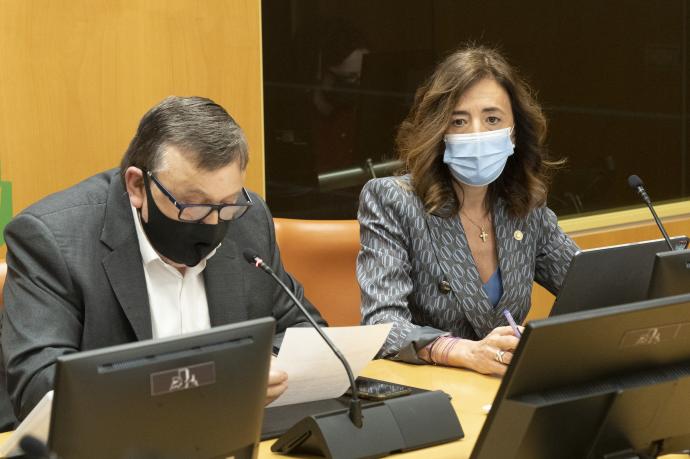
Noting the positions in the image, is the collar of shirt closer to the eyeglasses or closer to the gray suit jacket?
the gray suit jacket

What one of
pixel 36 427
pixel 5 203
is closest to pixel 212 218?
pixel 36 427

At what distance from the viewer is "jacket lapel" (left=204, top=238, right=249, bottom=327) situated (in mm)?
2467

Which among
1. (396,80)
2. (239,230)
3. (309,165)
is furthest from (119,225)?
(396,80)

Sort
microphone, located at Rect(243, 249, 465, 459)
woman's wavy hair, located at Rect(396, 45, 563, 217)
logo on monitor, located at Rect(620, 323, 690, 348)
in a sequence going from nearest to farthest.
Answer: logo on monitor, located at Rect(620, 323, 690, 348), microphone, located at Rect(243, 249, 465, 459), woman's wavy hair, located at Rect(396, 45, 563, 217)

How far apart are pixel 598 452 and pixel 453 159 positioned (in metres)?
1.32

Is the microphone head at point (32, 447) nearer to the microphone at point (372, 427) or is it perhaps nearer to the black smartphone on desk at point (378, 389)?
the microphone at point (372, 427)

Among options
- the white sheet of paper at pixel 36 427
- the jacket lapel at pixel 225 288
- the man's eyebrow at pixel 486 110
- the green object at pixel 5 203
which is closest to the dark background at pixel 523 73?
the green object at pixel 5 203

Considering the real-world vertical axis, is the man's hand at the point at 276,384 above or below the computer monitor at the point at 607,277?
below

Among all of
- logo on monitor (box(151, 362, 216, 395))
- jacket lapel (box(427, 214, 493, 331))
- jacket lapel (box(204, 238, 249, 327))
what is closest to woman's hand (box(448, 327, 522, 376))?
jacket lapel (box(427, 214, 493, 331))

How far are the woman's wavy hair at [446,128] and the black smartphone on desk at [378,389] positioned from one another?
76cm

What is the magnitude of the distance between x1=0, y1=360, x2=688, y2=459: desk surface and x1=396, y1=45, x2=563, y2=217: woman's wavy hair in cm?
52

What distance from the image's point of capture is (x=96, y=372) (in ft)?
4.75

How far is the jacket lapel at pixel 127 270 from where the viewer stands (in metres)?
2.30

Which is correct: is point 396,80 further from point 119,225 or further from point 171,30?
point 119,225
